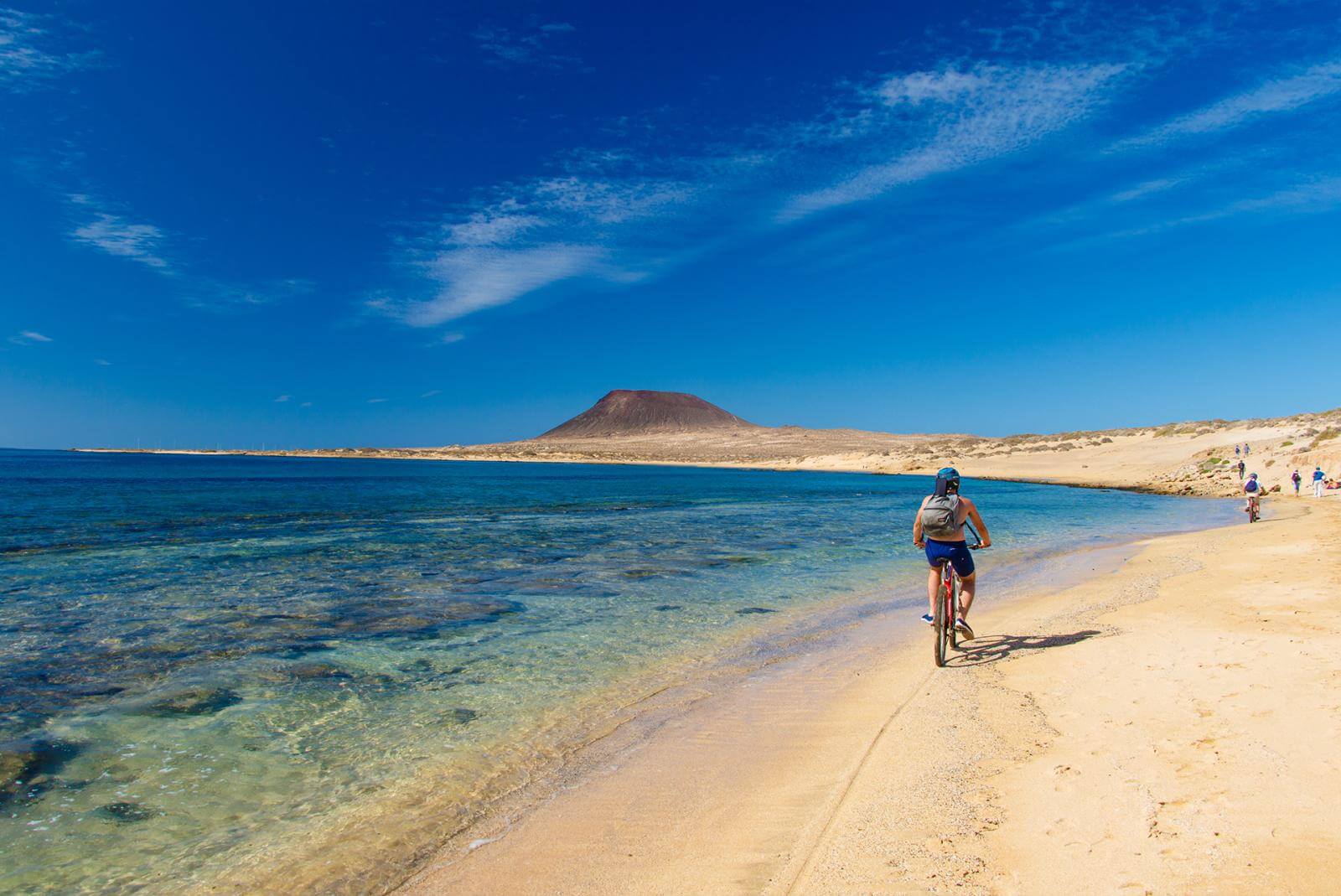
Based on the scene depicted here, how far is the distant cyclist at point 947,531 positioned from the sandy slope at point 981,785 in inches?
42.0

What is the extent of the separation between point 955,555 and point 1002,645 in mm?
1831

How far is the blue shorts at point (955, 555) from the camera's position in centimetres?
900

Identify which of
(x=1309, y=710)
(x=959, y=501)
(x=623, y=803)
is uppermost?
(x=959, y=501)

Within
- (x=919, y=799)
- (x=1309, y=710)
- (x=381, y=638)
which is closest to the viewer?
(x=919, y=799)

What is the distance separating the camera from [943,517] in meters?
8.87

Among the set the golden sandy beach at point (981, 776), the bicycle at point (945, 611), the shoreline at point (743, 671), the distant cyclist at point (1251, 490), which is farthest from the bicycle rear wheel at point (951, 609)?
the distant cyclist at point (1251, 490)

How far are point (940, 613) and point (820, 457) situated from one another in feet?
372

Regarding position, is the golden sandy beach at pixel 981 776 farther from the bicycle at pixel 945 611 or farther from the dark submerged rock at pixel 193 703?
the dark submerged rock at pixel 193 703

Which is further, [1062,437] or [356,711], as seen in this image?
[1062,437]

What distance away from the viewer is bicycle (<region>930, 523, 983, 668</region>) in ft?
28.4

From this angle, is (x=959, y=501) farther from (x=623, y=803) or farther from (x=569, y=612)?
(x=569, y=612)

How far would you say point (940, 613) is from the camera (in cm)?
866

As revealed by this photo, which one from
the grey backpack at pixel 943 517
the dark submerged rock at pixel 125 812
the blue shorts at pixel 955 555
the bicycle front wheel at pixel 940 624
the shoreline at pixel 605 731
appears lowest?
the shoreline at pixel 605 731

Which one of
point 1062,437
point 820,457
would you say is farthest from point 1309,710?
point 820,457
